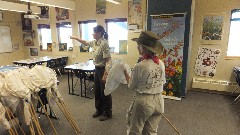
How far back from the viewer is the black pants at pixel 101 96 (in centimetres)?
324

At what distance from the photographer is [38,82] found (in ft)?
8.44

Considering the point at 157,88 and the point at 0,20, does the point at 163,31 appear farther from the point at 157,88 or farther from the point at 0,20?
the point at 0,20

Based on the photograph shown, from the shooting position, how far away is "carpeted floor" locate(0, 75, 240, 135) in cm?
297

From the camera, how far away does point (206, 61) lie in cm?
476

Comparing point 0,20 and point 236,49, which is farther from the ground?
point 0,20

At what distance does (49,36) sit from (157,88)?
693cm

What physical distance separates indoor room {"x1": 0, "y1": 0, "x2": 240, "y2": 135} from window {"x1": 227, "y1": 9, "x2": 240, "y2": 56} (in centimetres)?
2

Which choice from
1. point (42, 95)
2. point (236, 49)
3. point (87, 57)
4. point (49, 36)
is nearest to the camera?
point (42, 95)

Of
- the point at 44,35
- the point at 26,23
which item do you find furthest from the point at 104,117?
the point at 26,23

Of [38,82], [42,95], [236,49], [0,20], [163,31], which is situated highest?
[0,20]

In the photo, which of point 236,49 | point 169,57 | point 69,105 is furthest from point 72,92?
point 236,49

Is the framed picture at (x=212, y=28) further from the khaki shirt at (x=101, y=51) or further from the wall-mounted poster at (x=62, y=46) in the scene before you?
the wall-mounted poster at (x=62, y=46)

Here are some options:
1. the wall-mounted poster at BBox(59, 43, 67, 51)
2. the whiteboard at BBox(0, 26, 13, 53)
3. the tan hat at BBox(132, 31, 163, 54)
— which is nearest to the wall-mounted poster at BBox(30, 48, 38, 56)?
the whiteboard at BBox(0, 26, 13, 53)

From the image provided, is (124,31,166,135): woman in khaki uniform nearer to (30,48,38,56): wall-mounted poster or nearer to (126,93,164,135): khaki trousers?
(126,93,164,135): khaki trousers
